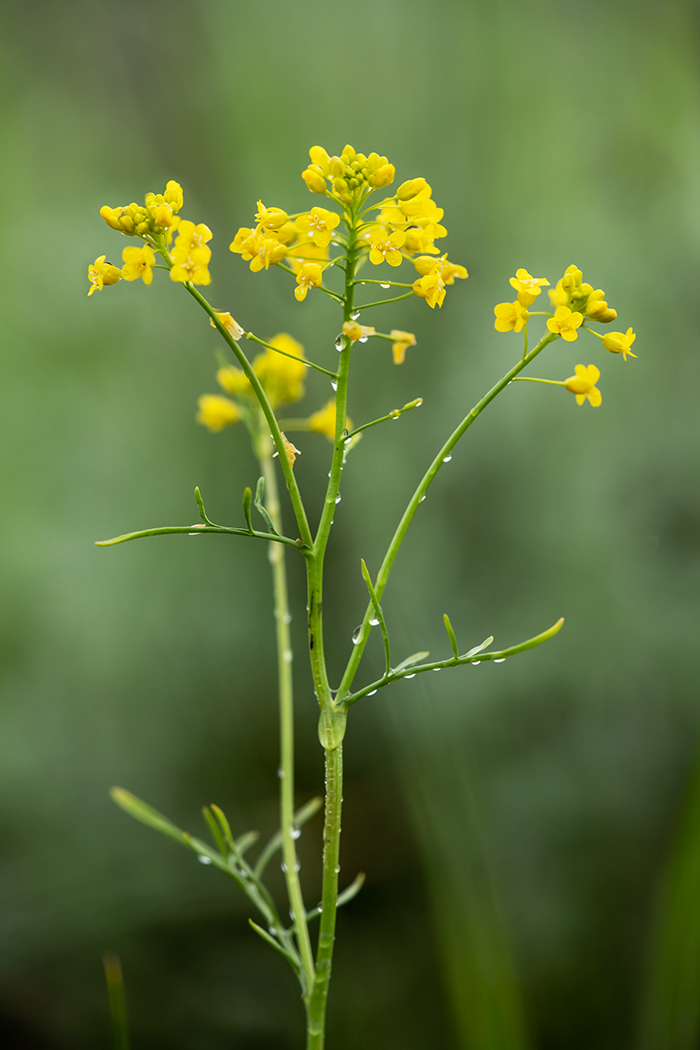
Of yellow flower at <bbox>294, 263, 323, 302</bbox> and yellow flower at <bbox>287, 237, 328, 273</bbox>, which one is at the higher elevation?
yellow flower at <bbox>287, 237, 328, 273</bbox>

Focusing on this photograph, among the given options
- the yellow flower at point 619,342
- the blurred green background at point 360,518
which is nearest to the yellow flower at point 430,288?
the yellow flower at point 619,342

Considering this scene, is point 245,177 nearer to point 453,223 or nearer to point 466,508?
point 453,223

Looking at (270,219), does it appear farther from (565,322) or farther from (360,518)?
(360,518)

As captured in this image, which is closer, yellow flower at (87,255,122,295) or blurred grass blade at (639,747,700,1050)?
yellow flower at (87,255,122,295)

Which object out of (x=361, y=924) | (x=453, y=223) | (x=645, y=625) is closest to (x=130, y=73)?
(x=453, y=223)

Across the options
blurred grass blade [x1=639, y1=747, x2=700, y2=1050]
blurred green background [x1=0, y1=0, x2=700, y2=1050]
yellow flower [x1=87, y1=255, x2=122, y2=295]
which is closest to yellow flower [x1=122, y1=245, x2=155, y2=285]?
yellow flower [x1=87, y1=255, x2=122, y2=295]

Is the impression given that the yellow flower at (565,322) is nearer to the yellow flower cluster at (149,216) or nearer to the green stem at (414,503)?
the green stem at (414,503)

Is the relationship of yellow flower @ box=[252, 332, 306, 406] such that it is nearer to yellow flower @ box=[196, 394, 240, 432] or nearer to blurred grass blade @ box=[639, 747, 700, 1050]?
yellow flower @ box=[196, 394, 240, 432]

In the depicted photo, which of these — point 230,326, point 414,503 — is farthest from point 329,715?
point 230,326
